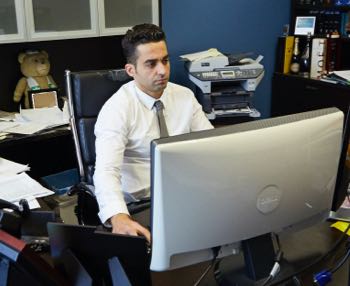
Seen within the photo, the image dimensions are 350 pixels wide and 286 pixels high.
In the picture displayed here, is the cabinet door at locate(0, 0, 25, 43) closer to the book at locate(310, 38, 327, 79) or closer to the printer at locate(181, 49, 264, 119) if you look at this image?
the printer at locate(181, 49, 264, 119)

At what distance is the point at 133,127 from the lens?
1.76 metres

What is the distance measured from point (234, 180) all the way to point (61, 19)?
2.28 metres

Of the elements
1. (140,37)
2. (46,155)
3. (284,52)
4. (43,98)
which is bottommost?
(46,155)

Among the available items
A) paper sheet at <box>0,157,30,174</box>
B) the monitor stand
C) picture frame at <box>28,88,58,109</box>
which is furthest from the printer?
the monitor stand

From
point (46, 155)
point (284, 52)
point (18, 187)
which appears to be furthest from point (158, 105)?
point (284, 52)

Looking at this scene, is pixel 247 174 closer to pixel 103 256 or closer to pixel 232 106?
pixel 103 256

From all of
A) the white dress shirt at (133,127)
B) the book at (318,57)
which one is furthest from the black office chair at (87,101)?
the book at (318,57)

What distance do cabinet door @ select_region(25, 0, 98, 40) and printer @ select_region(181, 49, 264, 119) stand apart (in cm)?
78

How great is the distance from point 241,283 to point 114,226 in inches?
14.8

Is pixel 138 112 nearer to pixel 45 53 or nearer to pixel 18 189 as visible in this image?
pixel 18 189

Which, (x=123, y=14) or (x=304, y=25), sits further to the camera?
(x=304, y=25)

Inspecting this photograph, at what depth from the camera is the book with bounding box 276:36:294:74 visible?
12.6 feet

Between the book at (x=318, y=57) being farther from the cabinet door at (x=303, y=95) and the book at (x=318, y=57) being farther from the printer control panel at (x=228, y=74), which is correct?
the printer control panel at (x=228, y=74)

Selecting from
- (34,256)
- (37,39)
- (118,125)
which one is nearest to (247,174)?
(34,256)
